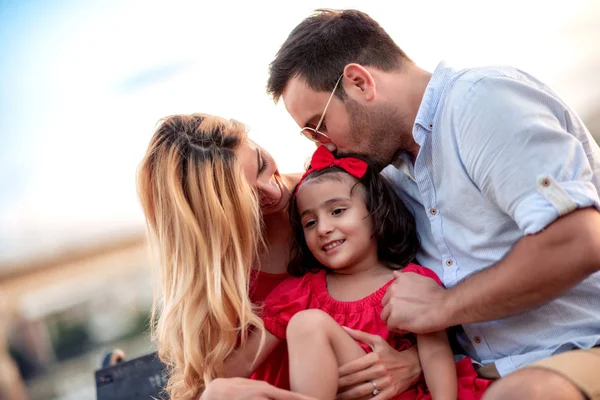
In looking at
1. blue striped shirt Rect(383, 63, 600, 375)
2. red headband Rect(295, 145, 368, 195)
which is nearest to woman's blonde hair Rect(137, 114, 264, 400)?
red headband Rect(295, 145, 368, 195)

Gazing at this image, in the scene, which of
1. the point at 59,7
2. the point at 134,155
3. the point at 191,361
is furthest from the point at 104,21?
the point at 191,361

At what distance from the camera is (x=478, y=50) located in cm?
390

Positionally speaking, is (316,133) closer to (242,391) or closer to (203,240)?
(203,240)

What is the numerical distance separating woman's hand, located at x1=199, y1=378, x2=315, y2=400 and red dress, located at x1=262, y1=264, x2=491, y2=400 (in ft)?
0.75

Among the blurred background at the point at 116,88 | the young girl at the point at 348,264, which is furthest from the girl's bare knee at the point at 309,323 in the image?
the blurred background at the point at 116,88

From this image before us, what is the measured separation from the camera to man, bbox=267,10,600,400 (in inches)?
58.3

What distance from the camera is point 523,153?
60.2 inches

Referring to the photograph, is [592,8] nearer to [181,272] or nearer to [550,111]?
[550,111]

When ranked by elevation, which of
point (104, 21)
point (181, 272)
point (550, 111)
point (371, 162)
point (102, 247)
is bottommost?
point (102, 247)

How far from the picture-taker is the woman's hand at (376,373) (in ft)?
5.65

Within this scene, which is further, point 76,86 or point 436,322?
point 76,86

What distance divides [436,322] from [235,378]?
56 cm

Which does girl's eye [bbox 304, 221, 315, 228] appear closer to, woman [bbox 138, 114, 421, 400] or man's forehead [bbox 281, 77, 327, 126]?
woman [bbox 138, 114, 421, 400]

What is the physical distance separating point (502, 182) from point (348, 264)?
22.8 inches
